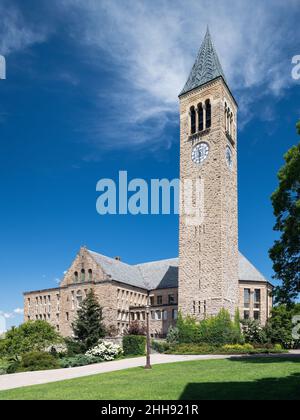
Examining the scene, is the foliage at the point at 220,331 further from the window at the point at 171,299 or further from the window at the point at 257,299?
the window at the point at 171,299

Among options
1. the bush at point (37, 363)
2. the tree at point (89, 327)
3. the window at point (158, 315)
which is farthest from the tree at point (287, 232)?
the window at point (158, 315)

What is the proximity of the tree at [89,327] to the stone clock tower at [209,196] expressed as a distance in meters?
10.2

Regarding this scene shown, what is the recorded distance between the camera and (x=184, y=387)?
54.8 feet

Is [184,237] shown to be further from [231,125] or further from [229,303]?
[231,125]

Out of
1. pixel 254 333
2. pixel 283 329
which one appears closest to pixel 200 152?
pixel 254 333

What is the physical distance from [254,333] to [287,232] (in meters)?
21.8

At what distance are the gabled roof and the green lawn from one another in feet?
107

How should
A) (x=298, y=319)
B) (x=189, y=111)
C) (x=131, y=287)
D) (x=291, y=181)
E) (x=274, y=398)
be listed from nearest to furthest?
(x=274, y=398) < (x=291, y=181) < (x=298, y=319) < (x=189, y=111) < (x=131, y=287)

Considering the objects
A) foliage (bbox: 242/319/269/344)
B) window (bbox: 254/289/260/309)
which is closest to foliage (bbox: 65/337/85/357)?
foliage (bbox: 242/319/269/344)

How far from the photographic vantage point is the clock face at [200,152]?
49938 mm

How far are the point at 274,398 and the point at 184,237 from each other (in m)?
35.4

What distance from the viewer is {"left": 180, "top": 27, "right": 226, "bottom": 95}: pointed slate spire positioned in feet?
173
